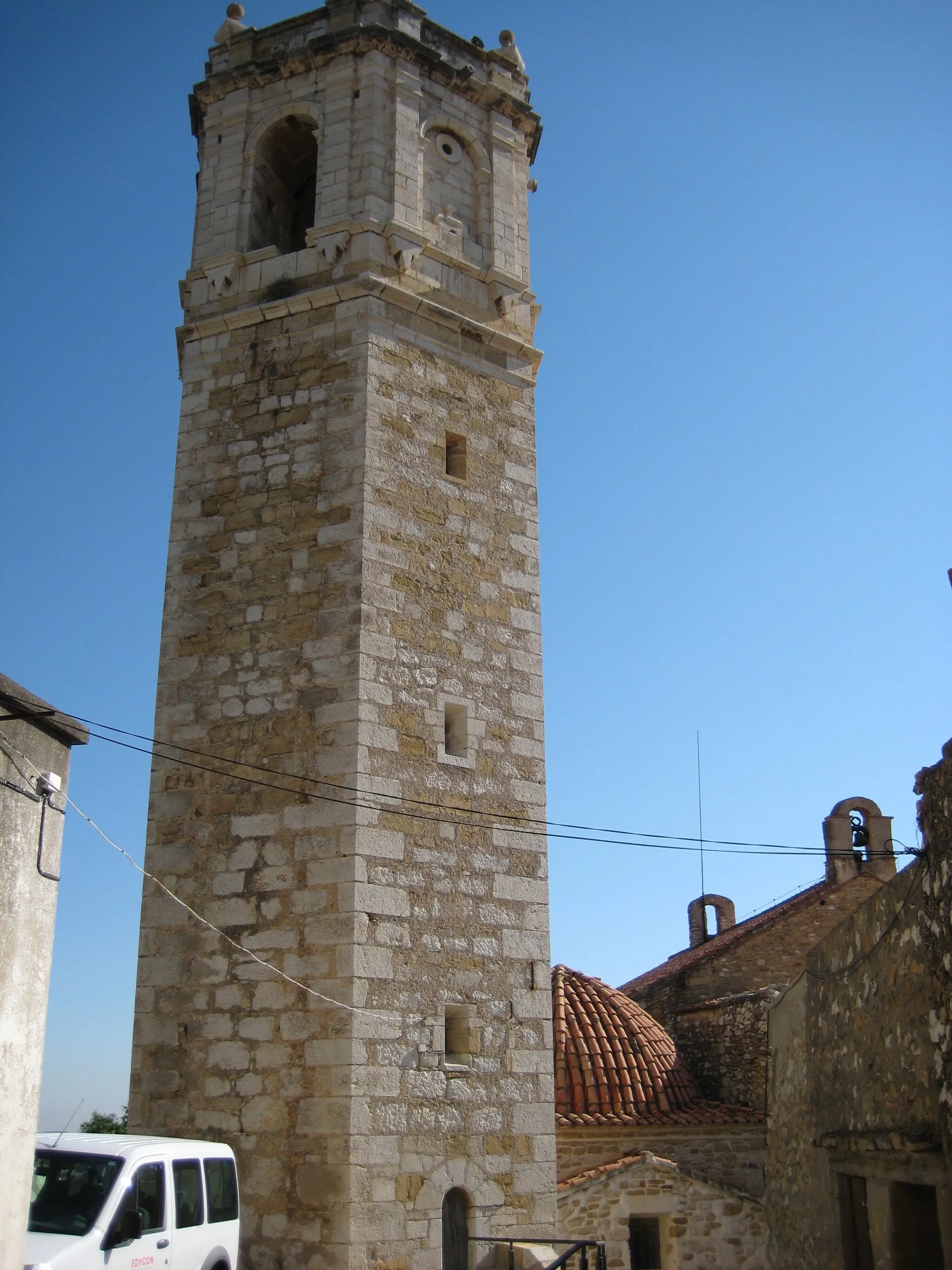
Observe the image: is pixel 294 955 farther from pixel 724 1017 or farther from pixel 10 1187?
pixel 724 1017

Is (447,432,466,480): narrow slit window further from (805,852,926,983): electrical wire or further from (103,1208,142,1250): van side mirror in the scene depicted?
(103,1208,142,1250): van side mirror

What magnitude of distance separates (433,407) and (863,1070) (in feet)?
20.3

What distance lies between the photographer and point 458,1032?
29.5ft

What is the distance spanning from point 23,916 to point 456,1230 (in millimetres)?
4365

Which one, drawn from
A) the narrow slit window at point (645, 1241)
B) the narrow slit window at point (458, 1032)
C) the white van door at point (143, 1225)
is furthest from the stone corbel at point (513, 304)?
the narrow slit window at point (645, 1241)

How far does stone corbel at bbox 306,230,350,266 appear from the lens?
35.4ft

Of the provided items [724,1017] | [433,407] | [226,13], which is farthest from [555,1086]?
[226,13]

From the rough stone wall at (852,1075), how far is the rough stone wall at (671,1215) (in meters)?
0.43

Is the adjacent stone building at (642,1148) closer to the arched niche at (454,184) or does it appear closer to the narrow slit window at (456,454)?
the narrow slit window at (456,454)

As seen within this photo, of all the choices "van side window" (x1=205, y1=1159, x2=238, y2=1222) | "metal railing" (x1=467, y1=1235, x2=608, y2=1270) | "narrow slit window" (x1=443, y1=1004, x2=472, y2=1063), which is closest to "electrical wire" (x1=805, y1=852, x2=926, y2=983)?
"metal railing" (x1=467, y1=1235, x2=608, y2=1270)

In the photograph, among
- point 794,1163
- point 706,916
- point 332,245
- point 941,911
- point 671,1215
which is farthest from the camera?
point 706,916

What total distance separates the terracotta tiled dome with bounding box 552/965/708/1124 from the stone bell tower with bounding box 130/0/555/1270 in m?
4.13

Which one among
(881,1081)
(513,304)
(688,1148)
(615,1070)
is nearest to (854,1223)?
(881,1081)

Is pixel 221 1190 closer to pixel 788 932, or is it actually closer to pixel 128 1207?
pixel 128 1207
